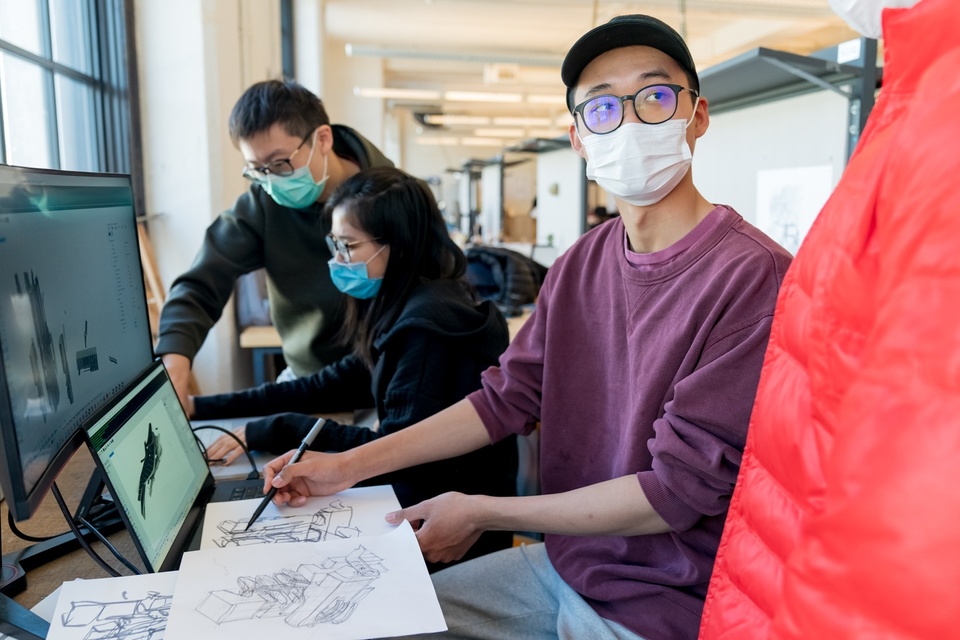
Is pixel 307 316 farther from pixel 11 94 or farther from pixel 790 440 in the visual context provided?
pixel 790 440

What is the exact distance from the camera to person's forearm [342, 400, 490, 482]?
112cm

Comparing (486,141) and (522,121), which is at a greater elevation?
(486,141)

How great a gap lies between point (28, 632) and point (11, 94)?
5.72ft

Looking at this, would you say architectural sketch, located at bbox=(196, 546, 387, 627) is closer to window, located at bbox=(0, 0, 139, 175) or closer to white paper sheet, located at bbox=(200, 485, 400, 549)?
white paper sheet, located at bbox=(200, 485, 400, 549)

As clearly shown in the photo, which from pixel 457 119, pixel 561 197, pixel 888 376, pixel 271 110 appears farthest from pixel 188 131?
pixel 457 119

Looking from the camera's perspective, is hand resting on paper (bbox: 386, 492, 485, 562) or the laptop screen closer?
the laptop screen

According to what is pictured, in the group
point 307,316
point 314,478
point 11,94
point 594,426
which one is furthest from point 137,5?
point 594,426

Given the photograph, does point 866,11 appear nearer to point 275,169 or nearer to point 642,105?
point 642,105

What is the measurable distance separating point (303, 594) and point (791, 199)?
2665 mm

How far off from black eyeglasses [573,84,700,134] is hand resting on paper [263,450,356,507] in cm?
65

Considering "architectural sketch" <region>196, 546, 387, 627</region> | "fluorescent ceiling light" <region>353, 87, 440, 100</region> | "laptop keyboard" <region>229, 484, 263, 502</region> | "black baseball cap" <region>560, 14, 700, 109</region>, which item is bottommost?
"laptop keyboard" <region>229, 484, 263, 502</region>

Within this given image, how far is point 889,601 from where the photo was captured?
0.38m

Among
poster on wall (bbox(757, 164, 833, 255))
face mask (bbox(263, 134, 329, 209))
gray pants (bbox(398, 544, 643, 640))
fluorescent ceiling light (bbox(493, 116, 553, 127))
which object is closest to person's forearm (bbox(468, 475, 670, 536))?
gray pants (bbox(398, 544, 643, 640))

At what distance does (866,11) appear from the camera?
0.51m
